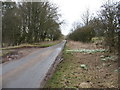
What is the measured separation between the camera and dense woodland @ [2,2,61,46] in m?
→ 27.1

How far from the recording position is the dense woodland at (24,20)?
27.1 meters

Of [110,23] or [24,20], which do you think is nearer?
[110,23]

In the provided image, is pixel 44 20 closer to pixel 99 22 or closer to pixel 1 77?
pixel 99 22

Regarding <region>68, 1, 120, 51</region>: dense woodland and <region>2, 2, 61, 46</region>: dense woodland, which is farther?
<region>2, 2, 61, 46</region>: dense woodland

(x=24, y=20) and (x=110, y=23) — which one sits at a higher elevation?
(x=24, y=20)

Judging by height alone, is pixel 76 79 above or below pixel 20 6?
below

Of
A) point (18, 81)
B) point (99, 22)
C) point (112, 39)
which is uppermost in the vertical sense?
point (99, 22)

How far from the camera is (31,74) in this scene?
764 cm

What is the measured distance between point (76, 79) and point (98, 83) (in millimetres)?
1019

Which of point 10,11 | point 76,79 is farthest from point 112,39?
point 10,11

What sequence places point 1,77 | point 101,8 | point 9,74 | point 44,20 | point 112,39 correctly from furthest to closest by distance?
1. point 44,20
2. point 101,8
3. point 112,39
4. point 9,74
5. point 1,77

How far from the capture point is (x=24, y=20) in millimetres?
28250

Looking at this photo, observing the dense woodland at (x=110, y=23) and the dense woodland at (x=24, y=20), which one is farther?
the dense woodland at (x=24, y=20)

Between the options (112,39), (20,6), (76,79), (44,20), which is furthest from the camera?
(44,20)
